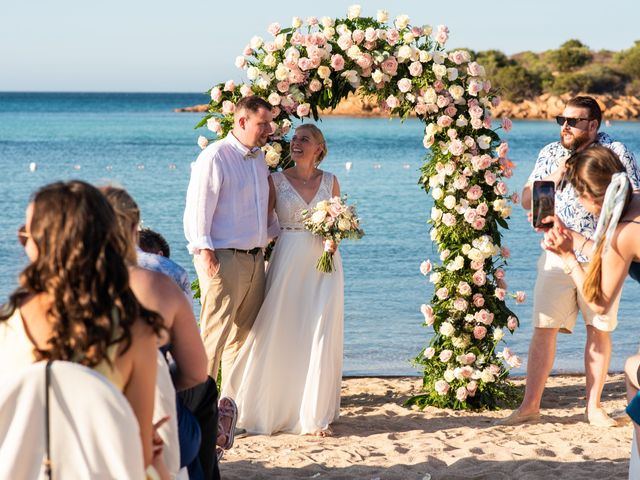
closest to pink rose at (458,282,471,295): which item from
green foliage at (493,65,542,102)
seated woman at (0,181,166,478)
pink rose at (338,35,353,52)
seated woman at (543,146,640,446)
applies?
pink rose at (338,35,353,52)

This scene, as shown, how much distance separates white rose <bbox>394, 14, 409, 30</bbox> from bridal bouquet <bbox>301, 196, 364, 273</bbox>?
152cm

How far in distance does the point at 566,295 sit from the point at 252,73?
8.85ft

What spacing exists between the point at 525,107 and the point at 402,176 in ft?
121

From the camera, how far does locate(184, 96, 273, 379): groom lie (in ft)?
21.7

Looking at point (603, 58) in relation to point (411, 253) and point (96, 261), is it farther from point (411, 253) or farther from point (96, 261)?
point (96, 261)

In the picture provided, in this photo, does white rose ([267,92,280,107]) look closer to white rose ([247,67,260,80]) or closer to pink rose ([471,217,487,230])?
white rose ([247,67,260,80])

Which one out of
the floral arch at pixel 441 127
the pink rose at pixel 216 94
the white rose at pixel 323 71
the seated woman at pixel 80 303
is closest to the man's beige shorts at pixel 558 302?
the floral arch at pixel 441 127

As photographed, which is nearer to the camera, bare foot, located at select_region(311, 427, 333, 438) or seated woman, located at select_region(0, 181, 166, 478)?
seated woman, located at select_region(0, 181, 166, 478)

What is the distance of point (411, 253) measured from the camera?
15.7 meters

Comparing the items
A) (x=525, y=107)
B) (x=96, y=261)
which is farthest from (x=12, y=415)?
(x=525, y=107)

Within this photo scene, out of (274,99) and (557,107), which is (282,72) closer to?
(274,99)

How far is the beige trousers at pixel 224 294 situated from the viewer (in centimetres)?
667

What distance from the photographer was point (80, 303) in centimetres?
294

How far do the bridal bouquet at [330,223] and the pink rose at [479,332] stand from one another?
124cm
